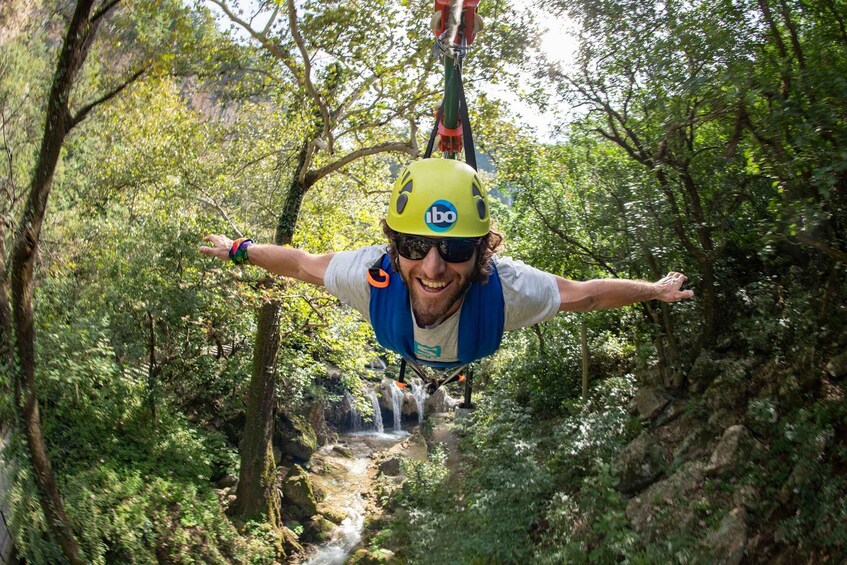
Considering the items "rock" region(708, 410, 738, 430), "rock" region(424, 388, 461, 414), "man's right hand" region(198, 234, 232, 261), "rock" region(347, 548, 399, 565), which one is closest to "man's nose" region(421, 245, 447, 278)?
"man's right hand" region(198, 234, 232, 261)

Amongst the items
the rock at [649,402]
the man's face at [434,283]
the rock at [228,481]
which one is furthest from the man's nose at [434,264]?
the rock at [228,481]

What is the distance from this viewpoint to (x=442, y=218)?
2354mm

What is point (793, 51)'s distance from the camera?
193 inches

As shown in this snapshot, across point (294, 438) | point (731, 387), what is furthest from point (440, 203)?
point (294, 438)

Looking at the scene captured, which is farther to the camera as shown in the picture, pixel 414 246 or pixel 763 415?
pixel 763 415

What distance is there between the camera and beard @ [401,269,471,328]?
2.47 metres

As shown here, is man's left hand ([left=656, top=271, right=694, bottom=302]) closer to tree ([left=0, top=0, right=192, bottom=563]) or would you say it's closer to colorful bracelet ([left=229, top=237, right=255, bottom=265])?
colorful bracelet ([left=229, top=237, right=255, bottom=265])

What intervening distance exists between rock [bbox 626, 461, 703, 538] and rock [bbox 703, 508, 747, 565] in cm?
43

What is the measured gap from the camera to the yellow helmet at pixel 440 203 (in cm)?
236

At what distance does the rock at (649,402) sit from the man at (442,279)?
623cm

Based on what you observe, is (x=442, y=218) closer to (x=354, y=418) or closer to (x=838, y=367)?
(x=838, y=367)

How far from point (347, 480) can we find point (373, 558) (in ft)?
12.9

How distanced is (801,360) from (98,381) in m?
9.11

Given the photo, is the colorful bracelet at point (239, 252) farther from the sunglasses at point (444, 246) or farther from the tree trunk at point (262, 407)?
the tree trunk at point (262, 407)
